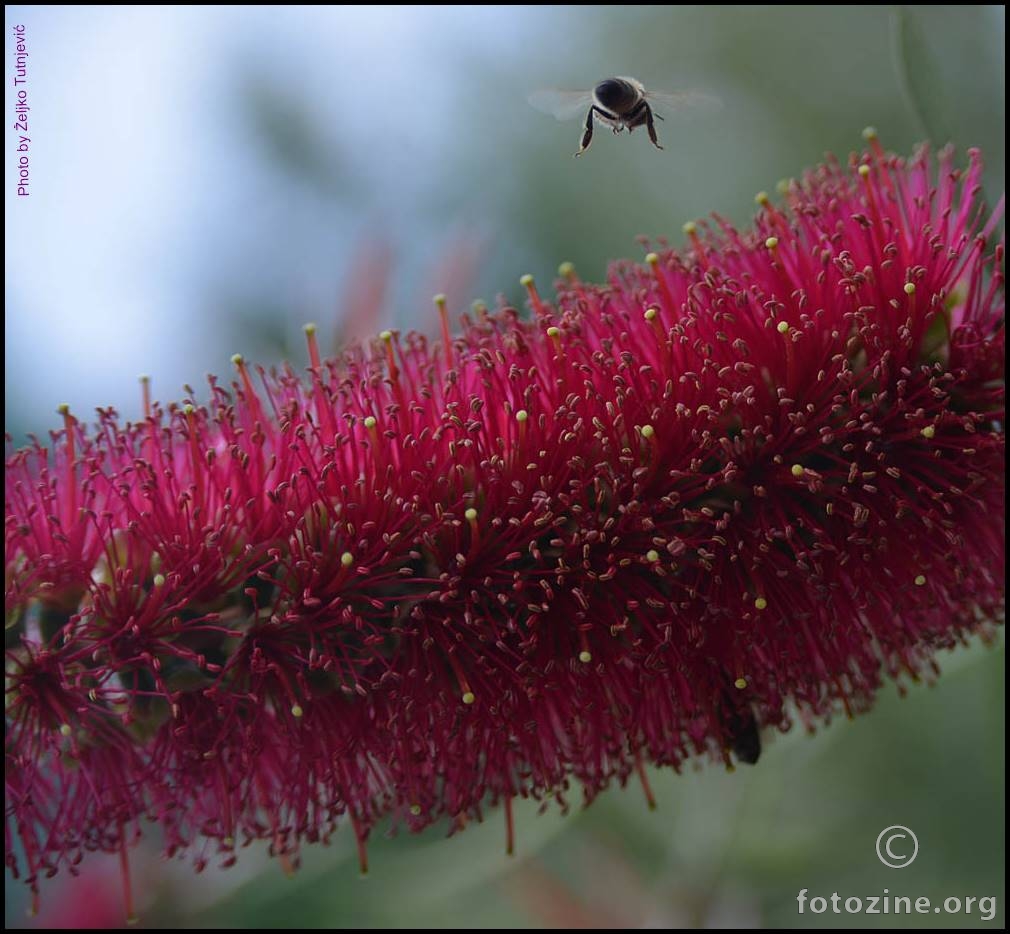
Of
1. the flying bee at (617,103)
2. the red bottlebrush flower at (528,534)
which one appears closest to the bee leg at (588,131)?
the flying bee at (617,103)

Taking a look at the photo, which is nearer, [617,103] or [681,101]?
[617,103]

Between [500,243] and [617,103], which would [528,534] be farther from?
[500,243]

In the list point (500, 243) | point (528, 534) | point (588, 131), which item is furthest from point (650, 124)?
point (500, 243)

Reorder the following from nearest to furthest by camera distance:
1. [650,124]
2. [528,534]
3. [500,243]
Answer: [528,534] < [650,124] < [500,243]

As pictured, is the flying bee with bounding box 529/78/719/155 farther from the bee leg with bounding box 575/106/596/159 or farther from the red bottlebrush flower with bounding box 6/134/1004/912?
the red bottlebrush flower with bounding box 6/134/1004/912

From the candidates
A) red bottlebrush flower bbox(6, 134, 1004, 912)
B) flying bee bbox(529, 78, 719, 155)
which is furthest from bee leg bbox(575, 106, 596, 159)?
red bottlebrush flower bbox(6, 134, 1004, 912)

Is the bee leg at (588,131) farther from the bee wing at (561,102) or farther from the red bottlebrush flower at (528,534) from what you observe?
the red bottlebrush flower at (528,534)

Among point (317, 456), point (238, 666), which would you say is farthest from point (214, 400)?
point (238, 666)
